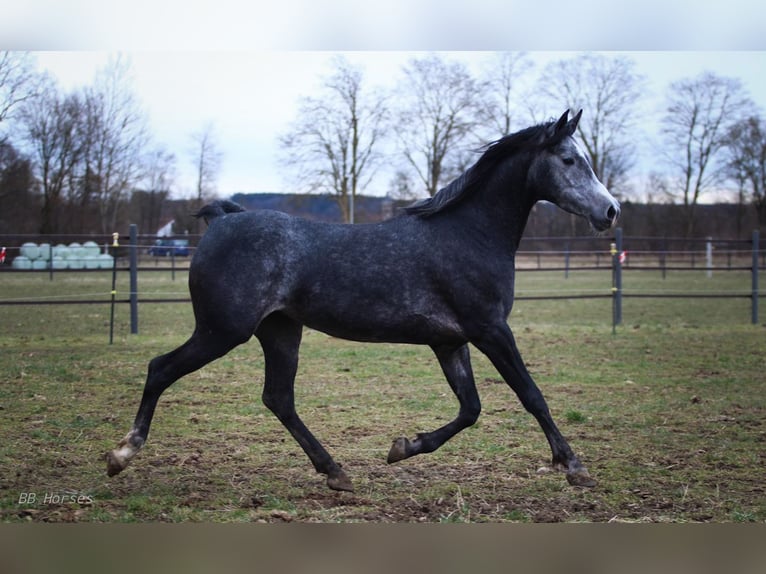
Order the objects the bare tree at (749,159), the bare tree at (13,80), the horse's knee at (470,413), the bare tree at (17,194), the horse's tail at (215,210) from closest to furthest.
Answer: the horse's knee at (470,413) < the horse's tail at (215,210) < the bare tree at (13,80) < the bare tree at (17,194) < the bare tree at (749,159)

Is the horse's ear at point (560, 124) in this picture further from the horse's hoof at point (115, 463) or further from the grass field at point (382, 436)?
the horse's hoof at point (115, 463)

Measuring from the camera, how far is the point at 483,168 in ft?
13.6

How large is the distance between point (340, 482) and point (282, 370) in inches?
28.5

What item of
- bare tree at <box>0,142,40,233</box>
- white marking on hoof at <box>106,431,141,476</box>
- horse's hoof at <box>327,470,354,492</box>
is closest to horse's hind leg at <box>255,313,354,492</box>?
horse's hoof at <box>327,470,354,492</box>

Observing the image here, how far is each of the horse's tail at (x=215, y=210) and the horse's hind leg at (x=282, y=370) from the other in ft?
2.16

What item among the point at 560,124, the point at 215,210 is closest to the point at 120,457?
the point at 215,210

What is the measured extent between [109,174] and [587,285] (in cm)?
1397

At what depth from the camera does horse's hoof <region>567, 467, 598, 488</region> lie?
3758mm

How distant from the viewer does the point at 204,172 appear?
2112cm

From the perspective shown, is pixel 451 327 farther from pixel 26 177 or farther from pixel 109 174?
pixel 109 174

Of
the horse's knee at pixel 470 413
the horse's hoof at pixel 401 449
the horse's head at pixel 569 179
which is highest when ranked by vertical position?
the horse's head at pixel 569 179

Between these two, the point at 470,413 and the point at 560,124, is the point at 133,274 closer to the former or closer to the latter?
the point at 470,413

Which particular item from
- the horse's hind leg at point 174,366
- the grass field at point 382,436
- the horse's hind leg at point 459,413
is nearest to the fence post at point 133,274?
the grass field at point 382,436

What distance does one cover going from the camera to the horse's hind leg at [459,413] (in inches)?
155
